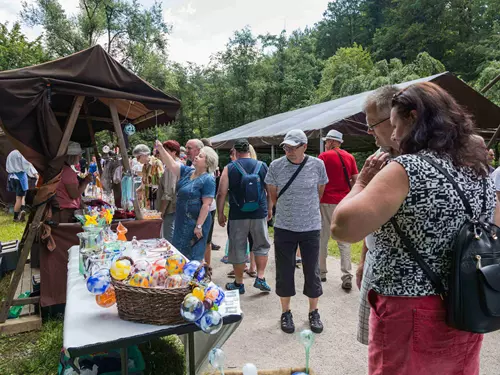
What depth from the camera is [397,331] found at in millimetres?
1245

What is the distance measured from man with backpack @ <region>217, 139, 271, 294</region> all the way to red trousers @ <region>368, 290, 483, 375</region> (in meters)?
2.62

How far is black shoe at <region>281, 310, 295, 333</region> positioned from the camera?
125 inches

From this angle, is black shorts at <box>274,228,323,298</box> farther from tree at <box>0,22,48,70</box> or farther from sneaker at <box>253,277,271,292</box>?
tree at <box>0,22,48,70</box>

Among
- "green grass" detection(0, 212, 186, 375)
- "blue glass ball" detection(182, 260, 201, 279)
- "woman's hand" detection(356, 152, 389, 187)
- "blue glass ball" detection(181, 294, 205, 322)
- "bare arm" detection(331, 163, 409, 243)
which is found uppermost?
"woman's hand" detection(356, 152, 389, 187)

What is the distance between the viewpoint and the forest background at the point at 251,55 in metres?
22.4

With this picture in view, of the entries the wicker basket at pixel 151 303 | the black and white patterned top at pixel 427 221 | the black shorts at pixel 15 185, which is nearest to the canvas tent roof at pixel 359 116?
the black and white patterned top at pixel 427 221

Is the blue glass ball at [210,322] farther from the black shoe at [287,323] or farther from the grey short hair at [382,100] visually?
the black shoe at [287,323]

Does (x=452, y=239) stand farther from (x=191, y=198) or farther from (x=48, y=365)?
(x=48, y=365)

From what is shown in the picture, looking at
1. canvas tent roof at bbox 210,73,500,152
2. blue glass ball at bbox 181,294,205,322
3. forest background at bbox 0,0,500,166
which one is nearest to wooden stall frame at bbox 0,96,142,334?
blue glass ball at bbox 181,294,205,322

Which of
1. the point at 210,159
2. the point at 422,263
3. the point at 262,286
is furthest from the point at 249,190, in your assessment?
the point at 422,263

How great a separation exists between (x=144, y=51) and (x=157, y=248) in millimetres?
26646

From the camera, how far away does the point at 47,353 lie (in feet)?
9.62

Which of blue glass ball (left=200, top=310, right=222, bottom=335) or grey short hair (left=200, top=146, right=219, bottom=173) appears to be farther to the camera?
grey short hair (left=200, top=146, right=219, bottom=173)

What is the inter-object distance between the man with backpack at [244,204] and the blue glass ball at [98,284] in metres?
2.22
